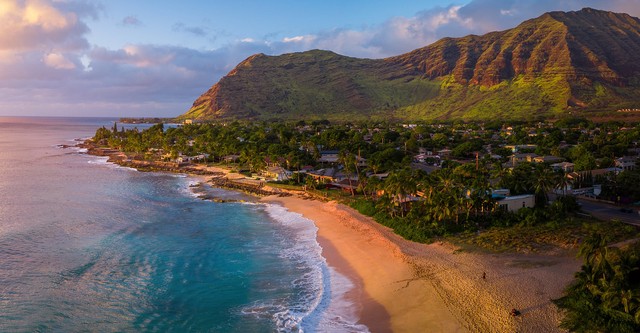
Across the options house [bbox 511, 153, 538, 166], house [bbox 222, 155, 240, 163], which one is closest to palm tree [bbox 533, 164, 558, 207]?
house [bbox 511, 153, 538, 166]

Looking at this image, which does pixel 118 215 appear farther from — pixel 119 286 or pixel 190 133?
Answer: pixel 190 133

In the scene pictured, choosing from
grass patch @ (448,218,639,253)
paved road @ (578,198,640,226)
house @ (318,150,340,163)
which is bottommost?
grass patch @ (448,218,639,253)

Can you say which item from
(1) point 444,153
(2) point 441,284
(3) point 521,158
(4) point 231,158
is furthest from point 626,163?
(4) point 231,158

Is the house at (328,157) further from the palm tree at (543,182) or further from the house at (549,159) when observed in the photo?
the palm tree at (543,182)

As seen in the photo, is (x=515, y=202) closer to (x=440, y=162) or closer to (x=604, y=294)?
(x=604, y=294)

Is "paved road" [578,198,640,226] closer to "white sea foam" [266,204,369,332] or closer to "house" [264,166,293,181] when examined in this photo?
"white sea foam" [266,204,369,332]
